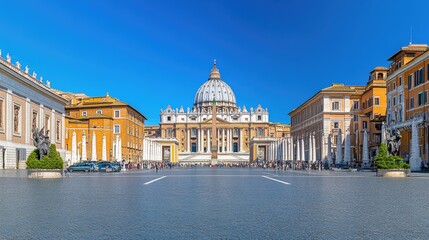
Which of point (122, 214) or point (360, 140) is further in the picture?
point (360, 140)

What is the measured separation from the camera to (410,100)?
43.9 m

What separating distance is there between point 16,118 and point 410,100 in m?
32.4

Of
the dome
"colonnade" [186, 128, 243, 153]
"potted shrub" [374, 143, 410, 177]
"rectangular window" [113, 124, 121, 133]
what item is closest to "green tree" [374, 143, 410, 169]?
"potted shrub" [374, 143, 410, 177]

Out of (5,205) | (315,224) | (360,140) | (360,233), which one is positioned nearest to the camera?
(360,233)

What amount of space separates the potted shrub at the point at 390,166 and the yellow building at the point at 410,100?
7930mm

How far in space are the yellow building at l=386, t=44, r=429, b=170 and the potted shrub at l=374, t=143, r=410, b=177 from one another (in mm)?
7930

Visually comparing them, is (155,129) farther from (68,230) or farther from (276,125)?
(68,230)

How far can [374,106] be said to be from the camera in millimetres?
58344

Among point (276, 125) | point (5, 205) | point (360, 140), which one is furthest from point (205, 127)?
point (5, 205)

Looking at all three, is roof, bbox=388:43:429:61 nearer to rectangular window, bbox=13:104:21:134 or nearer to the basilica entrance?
rectangular window, bbox=13:104:21:134

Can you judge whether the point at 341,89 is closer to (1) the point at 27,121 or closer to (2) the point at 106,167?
(2) the point at 106,167

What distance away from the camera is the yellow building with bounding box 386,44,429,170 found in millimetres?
38219

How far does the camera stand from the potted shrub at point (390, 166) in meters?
27.7

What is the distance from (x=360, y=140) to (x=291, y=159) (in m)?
8.82
